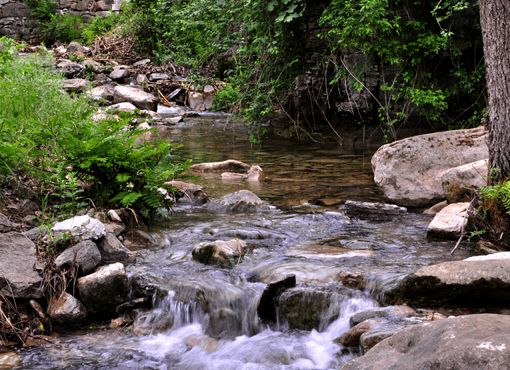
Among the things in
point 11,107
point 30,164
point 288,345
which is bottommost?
point 288,345

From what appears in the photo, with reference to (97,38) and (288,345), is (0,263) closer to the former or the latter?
(288,345)

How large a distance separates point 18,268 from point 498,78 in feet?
14.0

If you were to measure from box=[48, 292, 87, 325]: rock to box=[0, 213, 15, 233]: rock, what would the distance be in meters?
0.77

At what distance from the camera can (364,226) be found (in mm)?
6398

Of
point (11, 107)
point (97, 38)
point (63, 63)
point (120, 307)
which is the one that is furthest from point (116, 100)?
point (120, 307)

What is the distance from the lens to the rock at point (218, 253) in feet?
17.4

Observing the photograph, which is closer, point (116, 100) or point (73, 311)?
point (73, 311)

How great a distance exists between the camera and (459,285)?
4.25m

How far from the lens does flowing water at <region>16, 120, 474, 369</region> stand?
165 inches

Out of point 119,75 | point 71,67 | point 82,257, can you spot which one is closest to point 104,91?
point 119,75

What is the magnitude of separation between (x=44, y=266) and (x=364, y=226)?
127 inches

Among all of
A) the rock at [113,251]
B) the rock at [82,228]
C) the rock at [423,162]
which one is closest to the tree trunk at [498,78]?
the rock at [423,162]

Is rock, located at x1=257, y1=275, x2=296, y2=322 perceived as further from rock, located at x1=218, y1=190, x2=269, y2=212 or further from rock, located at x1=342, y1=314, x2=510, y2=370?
rock, located at x1=218, y1=190, x2=269, y2=212

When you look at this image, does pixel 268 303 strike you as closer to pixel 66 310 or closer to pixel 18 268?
pixel 66 310
